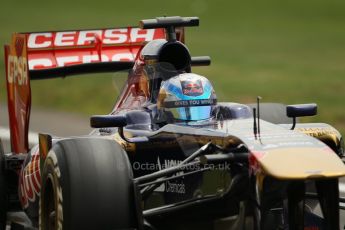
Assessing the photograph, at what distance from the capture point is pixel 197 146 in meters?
7.29

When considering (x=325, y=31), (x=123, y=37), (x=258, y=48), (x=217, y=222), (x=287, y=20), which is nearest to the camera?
(x=217, y=222)

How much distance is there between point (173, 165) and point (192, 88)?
735 mm

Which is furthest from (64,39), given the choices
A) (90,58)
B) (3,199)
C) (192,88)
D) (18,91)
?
(192,88)

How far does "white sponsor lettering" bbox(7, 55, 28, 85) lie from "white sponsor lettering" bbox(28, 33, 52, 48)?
41 centimetres

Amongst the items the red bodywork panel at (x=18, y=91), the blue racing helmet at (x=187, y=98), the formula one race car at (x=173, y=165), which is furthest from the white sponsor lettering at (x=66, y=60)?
the blue racing helmet at (x=187, y=98)

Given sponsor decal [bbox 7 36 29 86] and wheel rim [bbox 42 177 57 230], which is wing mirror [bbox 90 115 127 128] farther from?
sponsor decal [bbox 7 36 29 86]

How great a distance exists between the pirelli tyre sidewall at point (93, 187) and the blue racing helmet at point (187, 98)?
44.5 inches

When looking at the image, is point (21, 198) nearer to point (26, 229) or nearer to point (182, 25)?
point (26, 229)

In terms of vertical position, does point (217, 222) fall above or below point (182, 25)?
below

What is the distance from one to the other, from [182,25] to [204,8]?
95.2 ft

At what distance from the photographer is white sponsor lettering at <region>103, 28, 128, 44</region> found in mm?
10621

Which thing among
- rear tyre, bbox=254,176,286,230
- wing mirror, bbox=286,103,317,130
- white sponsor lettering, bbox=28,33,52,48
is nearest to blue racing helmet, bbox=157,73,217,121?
wing mirror, bbox=286,103,317,130

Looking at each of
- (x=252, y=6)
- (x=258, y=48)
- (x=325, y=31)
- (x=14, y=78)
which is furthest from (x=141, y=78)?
(x=252, y=6)

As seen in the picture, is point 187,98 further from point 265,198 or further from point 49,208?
point 265,198
